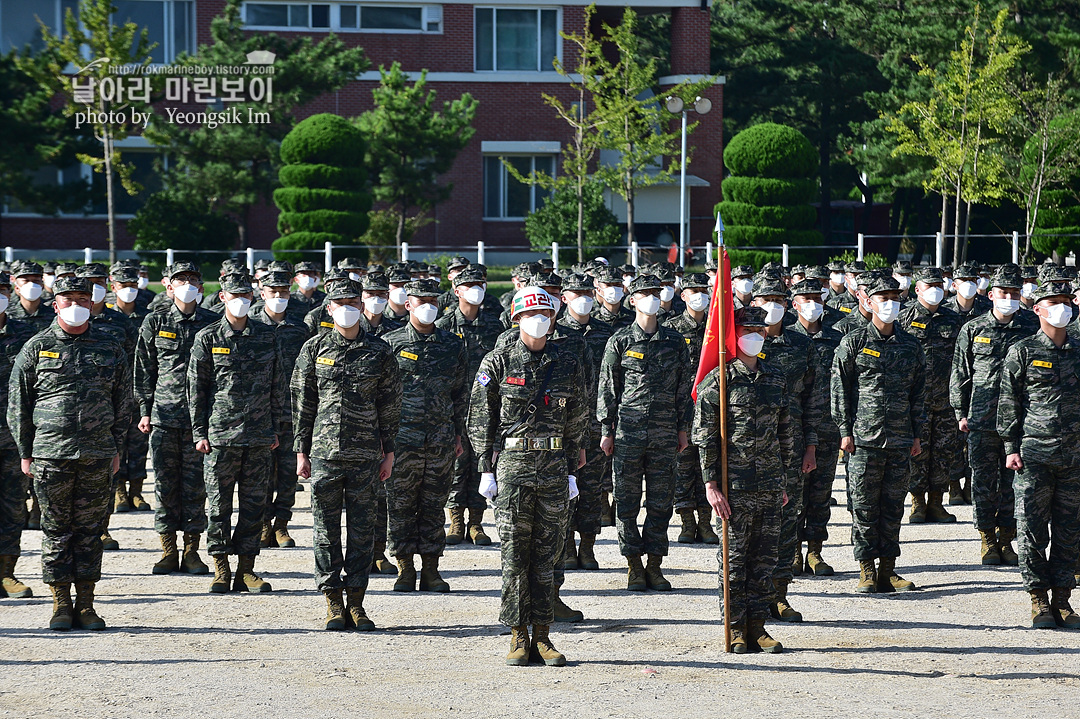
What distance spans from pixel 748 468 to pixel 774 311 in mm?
1982

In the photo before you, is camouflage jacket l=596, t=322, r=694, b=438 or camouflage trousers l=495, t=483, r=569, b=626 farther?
camouflage jacket l=596, t=322, r=694, b=438

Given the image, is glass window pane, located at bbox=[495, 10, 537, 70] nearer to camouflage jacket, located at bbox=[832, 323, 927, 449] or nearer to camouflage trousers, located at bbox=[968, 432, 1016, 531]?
camouflage trousers, located at bbox=[968, 432, 1016, 531]

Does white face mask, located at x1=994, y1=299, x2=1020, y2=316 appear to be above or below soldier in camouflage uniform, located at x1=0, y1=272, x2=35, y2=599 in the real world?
above

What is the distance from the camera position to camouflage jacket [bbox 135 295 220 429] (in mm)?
11859

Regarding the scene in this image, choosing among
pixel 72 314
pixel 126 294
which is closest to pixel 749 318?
pixel 72 314

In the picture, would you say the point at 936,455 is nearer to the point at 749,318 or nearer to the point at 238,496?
the point at 749,318

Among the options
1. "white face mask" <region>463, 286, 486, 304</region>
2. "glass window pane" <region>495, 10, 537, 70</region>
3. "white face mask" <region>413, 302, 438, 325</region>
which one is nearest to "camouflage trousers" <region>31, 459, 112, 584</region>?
"white face mask" <region>413, 302, 438, 325</region>

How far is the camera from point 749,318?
30.1ft

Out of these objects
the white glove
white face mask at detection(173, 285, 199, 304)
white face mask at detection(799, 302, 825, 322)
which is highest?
white face mask at detection(173, 285, 199, 304)

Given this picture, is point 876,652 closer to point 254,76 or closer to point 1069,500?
point 1069,500

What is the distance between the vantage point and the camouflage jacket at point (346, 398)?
9812mm

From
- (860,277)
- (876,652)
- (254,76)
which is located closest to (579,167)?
(254,76)

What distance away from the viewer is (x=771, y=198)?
33.9m

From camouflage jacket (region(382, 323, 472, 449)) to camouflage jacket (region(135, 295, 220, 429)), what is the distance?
191 centimetres
